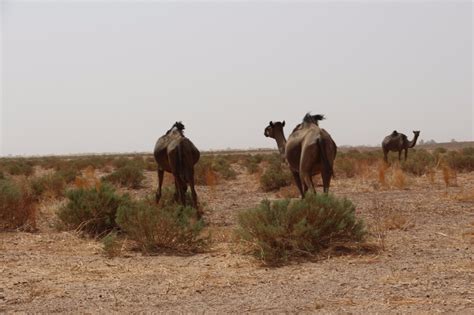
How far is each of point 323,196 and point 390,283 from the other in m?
2.44

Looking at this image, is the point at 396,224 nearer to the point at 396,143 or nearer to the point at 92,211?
the point at 92,211

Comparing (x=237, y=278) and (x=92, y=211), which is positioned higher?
(x=92, y=211)

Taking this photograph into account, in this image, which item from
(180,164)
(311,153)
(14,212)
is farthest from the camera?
(180,164)

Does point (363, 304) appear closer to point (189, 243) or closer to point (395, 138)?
point (189, 243)

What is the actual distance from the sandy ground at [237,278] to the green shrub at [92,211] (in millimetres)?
378

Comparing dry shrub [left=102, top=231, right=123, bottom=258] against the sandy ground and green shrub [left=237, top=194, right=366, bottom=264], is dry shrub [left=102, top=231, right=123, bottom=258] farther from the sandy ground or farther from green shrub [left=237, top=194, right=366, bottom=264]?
green shrub [left=237, top=194, right=366, bottom=264]

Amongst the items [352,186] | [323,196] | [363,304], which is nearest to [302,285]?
[363,304]

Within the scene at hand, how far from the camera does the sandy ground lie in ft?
17.6

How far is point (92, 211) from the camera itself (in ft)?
33.4

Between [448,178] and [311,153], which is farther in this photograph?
[448,178]

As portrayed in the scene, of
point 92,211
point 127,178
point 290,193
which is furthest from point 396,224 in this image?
point 127,178

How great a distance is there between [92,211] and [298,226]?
4498 mm

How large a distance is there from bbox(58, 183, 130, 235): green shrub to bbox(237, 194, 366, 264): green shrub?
3286 mm

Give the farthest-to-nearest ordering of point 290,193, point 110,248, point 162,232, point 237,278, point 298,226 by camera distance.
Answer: point 290,193, point 162,232, point 110,248, point 298,226, point 237,278
